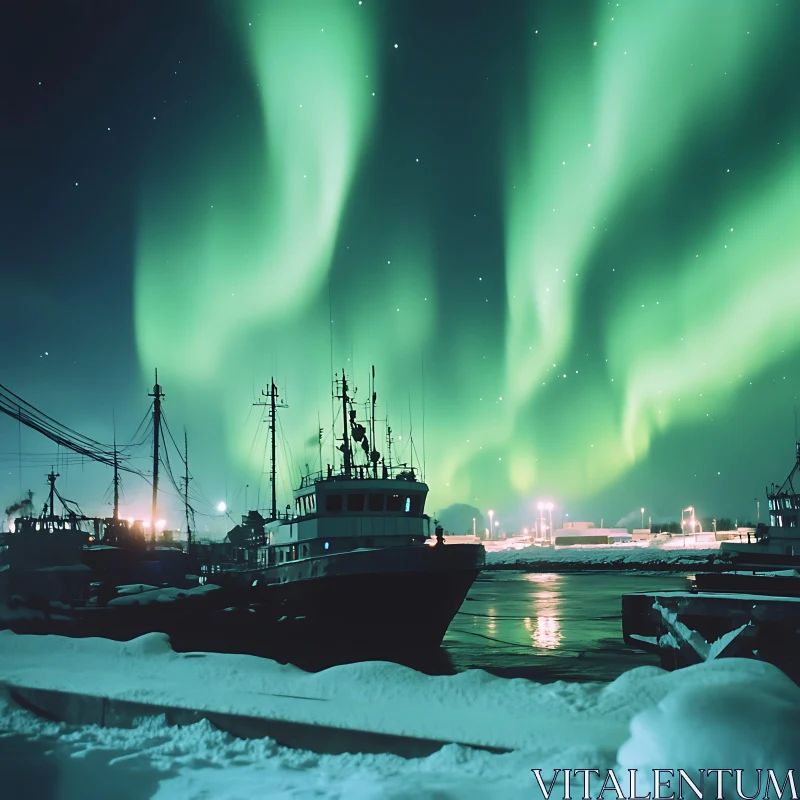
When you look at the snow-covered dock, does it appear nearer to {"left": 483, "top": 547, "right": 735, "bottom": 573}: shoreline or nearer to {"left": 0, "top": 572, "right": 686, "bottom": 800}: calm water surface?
{"left": 483, "top": 547, "right": 735, "bottom": 573}: shoreline

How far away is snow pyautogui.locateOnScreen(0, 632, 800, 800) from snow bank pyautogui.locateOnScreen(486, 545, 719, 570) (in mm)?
109536

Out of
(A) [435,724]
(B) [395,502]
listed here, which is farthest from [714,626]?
(B) [395,502]

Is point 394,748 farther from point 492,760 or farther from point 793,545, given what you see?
point 793,545

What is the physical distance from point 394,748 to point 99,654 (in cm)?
656

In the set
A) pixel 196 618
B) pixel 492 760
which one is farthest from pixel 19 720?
pixel 196 618

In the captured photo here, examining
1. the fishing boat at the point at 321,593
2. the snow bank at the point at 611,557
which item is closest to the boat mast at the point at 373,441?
the fishing boat at the point at 321,593

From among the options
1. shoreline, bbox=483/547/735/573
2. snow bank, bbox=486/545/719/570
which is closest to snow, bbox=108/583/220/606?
shoreline, bbox=483/547/735/573

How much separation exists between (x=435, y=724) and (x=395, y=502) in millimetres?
21429

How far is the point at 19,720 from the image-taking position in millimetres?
9258

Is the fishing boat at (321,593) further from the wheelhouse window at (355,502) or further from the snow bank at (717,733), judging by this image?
the snow bank at (717,733)

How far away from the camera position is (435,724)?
24.6 feet

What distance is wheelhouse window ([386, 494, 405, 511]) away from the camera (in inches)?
1133

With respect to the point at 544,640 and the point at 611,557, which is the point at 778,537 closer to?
the point at 544,640

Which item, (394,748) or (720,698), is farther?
(394,748)
